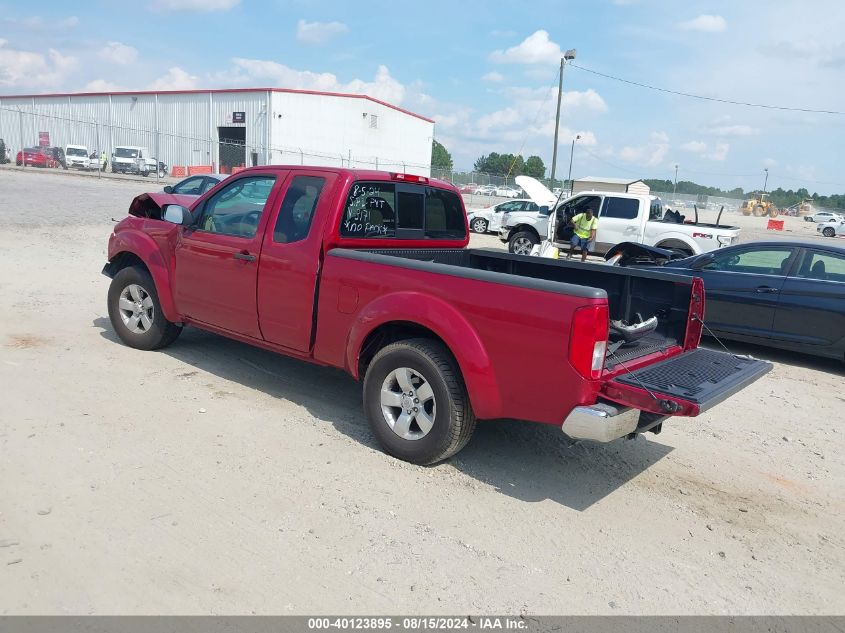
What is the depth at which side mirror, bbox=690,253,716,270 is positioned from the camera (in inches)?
335

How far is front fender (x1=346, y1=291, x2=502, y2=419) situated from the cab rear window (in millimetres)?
892

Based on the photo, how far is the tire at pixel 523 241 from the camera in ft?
62.8

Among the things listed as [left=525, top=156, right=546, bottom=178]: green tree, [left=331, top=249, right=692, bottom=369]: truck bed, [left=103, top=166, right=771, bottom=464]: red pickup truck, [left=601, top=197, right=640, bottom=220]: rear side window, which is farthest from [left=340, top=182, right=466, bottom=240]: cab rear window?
[left=525, top=156, right=546, bottom=178]: green tree

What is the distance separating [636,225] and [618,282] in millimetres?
11356

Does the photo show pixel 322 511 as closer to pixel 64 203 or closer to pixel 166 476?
pixel 166 476

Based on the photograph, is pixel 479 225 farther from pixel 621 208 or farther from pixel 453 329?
pixel 453 329

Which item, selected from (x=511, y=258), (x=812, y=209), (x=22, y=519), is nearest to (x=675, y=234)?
(x=511, y=258)

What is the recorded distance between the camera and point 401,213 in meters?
5.58

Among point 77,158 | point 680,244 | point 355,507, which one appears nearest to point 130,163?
point 77,158

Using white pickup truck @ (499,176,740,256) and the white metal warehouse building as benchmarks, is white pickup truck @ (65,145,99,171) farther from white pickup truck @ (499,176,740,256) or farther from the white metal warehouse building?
white pickup truck @ (499,176,740,256)

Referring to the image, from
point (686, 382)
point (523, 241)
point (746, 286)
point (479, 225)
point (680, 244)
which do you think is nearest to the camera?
point (686, 382)

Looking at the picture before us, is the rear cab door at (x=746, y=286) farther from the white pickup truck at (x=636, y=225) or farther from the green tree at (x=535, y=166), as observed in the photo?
the green tree at (x=535, y=166)

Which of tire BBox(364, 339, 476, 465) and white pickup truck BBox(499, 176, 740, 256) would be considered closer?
tire BBox(364, 339, 476, 465)

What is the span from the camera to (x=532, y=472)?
4520 mm
